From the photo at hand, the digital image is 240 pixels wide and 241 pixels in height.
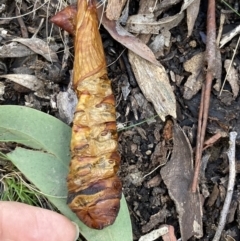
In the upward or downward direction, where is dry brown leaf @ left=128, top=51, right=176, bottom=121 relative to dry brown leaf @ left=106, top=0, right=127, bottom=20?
downward

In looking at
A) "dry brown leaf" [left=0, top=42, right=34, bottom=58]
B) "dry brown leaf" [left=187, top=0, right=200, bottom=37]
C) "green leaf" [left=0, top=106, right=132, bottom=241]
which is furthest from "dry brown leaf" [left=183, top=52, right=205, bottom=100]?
"dry brown leaf" [left=0, top=42, right=34, bottom=58]

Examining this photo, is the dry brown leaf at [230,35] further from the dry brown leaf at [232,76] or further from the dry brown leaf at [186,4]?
the dry brown leaf at [186,4]

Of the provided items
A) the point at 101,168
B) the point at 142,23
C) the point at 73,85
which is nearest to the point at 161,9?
the point at 142,23

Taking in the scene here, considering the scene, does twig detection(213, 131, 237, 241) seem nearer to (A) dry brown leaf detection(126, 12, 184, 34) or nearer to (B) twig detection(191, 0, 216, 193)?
(B) twig detection(191, 0, 216, 193)

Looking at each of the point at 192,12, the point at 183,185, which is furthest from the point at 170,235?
the point at 192,12

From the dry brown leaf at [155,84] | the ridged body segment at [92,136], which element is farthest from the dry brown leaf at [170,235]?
the dry brown leaf at [155,84]

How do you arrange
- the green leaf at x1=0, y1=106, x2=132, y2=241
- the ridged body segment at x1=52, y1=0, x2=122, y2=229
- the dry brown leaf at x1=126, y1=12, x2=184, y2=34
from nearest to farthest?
the ridged body segment at x1=52, y1=0, x2=122, y2=229, the green leaf at x1=0, y1=106, x2=132, y2=241, the dry brown leaf at x1=126, y1=12, x2=184, y2=34
